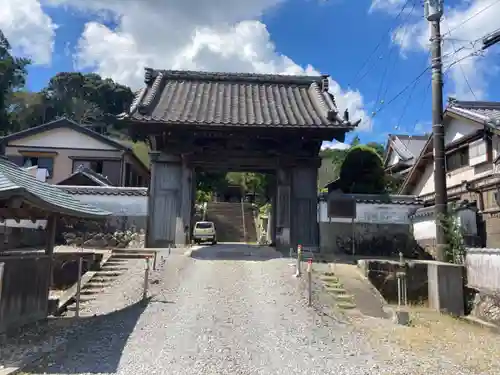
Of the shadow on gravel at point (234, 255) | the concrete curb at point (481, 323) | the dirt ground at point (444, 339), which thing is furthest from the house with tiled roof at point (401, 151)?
the dirt ground at point (444, 339)

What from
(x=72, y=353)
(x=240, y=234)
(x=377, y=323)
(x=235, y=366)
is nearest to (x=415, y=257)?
(x=377, y=323)

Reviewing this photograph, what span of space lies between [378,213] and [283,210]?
147 inches

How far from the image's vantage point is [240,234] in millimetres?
34906

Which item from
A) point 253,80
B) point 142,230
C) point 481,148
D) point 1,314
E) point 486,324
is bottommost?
point 486,324

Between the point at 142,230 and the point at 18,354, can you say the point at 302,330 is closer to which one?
the point at 18,354

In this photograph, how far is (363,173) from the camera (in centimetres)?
1855

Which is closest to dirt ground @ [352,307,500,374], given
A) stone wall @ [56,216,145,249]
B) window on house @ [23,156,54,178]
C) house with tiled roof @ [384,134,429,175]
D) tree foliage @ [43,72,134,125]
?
stone wall @ [56,216,145,249]

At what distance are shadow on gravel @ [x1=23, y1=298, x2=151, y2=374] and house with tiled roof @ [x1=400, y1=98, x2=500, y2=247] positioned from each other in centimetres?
1065

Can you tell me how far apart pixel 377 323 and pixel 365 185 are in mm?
10669

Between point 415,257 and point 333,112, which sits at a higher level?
point 333,112

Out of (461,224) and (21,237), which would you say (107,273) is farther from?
(461,224)

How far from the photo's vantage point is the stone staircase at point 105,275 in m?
9.48

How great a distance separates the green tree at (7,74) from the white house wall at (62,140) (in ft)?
7.35

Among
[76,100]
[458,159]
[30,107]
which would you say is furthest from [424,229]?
[76,100]
